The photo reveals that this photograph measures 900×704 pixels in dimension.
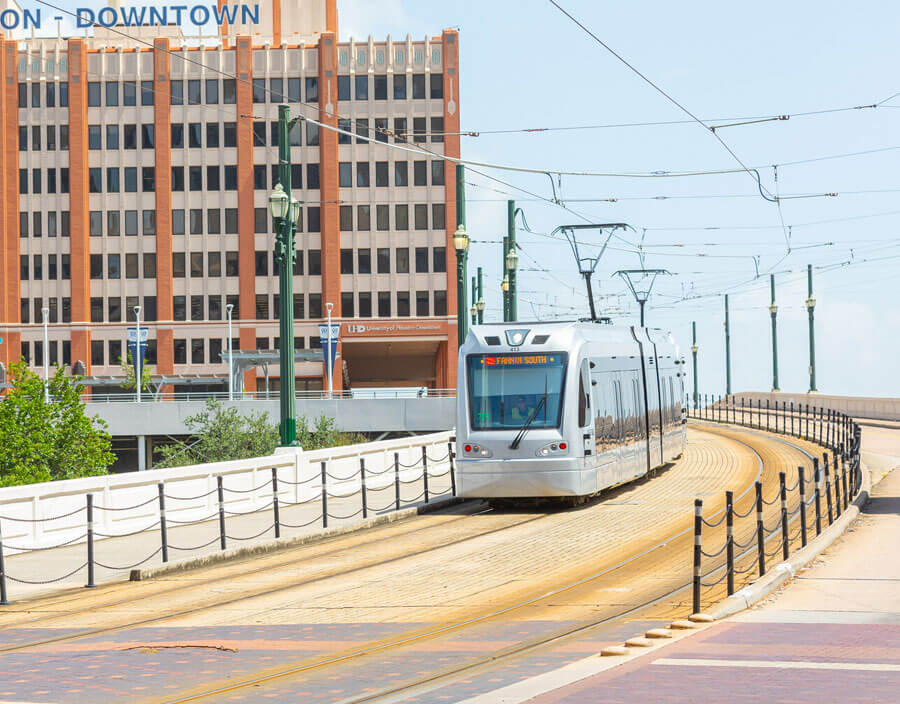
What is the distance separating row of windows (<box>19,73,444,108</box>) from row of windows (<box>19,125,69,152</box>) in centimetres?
154

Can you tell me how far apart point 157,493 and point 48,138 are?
74.7 metres

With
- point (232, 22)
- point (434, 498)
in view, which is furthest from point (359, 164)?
point (434, 498)

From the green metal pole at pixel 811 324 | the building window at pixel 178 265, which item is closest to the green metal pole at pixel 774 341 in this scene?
the green metal pole at pixel 811 324

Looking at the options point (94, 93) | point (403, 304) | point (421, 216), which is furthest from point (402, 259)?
point (94, 93)

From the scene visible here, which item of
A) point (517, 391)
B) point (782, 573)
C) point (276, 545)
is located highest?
point (517, 391)

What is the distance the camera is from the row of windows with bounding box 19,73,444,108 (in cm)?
8800

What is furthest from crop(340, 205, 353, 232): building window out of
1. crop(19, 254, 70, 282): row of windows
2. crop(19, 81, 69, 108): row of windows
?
crop(19, 81, 69, 108): row of windows

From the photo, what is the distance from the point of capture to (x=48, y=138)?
3570 inches

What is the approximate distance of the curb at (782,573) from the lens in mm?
11727

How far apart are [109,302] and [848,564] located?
81890 millimetres

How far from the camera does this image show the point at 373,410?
6100 cm

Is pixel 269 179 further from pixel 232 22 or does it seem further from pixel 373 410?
pixel 373 410

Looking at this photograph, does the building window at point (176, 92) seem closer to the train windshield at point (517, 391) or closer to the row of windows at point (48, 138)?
the row of windows at point (48, 138)

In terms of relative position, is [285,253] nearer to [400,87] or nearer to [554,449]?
[554,449]
